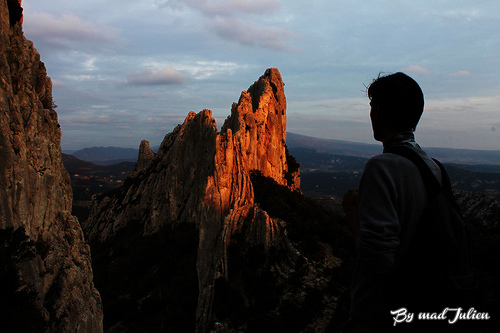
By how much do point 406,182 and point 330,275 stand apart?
26.2 meters

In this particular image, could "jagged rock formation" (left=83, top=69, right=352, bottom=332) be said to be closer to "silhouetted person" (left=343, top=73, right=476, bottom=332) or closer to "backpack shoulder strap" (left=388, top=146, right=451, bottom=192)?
"silhouetted person" (left=343, top=73, right=476, bottom=332)

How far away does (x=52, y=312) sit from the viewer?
1723cm

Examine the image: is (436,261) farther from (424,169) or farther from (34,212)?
(34,212)

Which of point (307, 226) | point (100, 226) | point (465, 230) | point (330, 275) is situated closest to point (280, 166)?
point (307, 226)

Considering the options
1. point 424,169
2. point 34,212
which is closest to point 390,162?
point 424,169

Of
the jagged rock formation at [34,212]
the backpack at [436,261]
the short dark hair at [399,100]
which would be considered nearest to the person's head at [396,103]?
the short dark hair at [399,100]

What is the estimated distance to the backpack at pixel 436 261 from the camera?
2172 mm

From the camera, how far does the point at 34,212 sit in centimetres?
1867

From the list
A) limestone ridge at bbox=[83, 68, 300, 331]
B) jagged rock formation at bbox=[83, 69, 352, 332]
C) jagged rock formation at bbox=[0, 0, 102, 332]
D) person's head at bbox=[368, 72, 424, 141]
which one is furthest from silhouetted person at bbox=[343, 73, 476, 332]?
limestone ridge at bbox=[83, 68, 300, 331]

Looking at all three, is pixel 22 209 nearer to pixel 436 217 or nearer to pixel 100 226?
pixel 436 217

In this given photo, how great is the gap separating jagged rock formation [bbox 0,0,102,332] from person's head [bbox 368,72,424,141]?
17431 mm

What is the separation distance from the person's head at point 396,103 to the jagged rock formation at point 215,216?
22.7 metres

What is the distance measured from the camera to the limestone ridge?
100ft

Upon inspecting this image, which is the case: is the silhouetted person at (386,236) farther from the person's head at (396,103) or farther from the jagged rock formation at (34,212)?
the jagged rock formation at (34,212)
